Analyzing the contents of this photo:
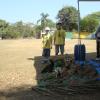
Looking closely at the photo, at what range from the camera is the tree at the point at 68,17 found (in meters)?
77.1

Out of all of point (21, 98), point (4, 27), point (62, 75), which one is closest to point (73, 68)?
point (62, 75)

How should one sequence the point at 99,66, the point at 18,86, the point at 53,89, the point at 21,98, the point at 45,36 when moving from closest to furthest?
the point at 21,98 < the point at 53,89 < the point at 18,86 < the point at 99,66 < the point at 45,36

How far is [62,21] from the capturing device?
235 ft

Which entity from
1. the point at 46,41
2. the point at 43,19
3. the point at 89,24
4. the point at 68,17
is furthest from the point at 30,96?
the point at 43,19

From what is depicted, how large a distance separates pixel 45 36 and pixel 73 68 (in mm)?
4565

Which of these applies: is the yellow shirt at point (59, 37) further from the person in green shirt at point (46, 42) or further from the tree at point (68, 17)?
the tree at point (68, 17)

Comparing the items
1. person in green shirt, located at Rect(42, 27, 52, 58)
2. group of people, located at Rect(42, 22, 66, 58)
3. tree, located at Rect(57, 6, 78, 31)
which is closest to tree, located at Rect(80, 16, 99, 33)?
tree, located at Rect(57, 6, 78, 31)

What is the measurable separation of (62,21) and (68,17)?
39.3 ft

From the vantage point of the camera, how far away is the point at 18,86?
9.29 m

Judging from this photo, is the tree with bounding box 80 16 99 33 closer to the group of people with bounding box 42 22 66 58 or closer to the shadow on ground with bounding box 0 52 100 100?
the group of people with bounding box 42 22 66 58

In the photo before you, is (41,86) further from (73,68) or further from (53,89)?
(73,68)

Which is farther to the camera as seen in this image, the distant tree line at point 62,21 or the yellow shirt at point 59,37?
the distant tree line at point 62,21

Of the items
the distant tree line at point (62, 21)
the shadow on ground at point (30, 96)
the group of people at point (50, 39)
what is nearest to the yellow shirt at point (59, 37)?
the group of people at point (50, 39)

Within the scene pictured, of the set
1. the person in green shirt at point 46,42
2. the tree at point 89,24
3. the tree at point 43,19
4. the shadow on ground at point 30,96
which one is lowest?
the shadow on ground at point 30,96
